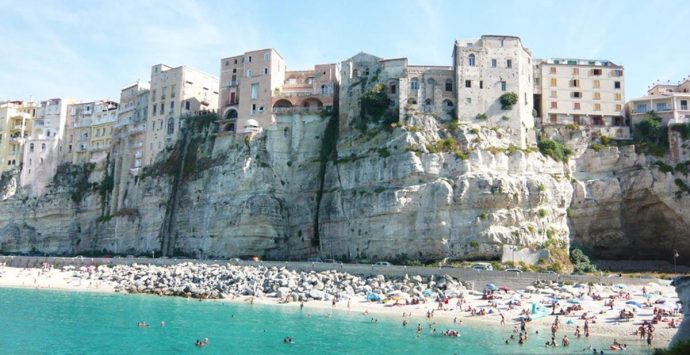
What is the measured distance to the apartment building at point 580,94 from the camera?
2741 inches

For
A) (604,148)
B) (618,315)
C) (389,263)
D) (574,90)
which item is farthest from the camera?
(574,90)

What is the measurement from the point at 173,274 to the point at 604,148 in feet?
135

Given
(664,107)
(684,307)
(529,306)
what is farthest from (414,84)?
(684,307)

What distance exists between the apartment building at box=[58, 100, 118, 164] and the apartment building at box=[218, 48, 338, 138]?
22807 millimetres

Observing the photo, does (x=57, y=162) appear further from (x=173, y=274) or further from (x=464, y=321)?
(x=464, y=321)

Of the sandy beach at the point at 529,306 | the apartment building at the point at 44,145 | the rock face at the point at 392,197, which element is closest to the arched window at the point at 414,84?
the rock face at the point at 392,197

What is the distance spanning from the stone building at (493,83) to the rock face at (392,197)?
64.4 inches

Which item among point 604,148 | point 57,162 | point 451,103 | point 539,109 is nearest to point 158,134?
point 57,162

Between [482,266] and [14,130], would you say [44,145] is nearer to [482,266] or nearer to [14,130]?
[14,130]

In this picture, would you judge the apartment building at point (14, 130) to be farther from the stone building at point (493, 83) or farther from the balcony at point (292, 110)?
the stone building at point (493, 83)

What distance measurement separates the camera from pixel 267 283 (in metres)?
56.8

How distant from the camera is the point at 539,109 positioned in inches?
2793

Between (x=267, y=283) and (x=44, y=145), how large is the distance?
5307cm

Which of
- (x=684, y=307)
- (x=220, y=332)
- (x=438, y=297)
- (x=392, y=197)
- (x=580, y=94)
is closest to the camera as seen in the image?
(x=684, y=307)
